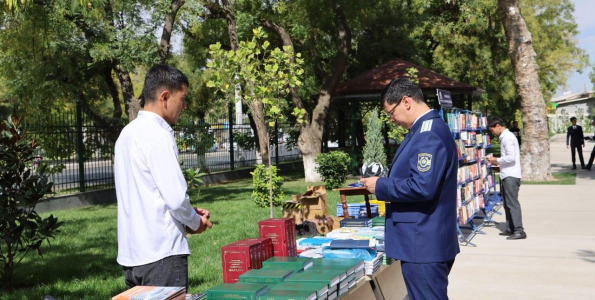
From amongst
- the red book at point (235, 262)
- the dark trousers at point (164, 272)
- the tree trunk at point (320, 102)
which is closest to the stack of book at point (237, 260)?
the red book at point (235, 262)

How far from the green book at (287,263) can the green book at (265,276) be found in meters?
0.15

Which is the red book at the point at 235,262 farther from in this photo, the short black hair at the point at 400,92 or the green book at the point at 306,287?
the short black hair at the point at 400,92

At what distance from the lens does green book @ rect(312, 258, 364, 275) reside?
4.29 m

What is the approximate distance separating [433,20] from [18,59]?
786 inches

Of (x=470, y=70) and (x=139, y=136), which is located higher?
(x=470, y=70)

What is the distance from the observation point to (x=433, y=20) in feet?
103

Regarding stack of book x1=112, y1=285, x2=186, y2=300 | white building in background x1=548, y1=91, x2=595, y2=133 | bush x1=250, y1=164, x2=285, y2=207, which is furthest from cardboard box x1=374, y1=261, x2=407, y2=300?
white building in background x1=548, y1=91, x2=595, y2=133

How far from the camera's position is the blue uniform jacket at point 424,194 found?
364cm

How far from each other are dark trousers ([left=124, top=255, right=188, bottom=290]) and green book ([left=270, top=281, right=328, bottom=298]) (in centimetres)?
61

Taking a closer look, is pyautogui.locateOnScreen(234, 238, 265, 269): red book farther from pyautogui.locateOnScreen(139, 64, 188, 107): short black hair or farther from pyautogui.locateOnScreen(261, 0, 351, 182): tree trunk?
pyautogui.locateOnScreen(261, 0, 351, 182): tree trunk

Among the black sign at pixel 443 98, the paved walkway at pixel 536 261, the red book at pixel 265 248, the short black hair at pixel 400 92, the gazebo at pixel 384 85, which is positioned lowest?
the paved walkway at pixel 536 261

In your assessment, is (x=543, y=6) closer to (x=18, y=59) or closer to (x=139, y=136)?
(x=18, y=59)

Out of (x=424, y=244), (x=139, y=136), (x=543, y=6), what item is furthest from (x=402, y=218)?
(x=543, y=6)

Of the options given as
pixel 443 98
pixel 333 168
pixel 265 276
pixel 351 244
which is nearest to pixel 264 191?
pixel 333 168
